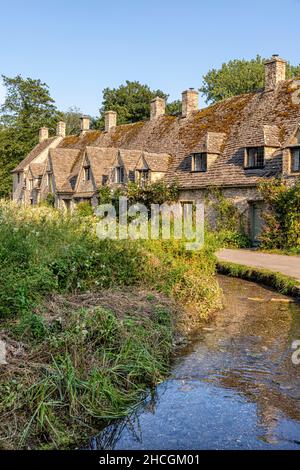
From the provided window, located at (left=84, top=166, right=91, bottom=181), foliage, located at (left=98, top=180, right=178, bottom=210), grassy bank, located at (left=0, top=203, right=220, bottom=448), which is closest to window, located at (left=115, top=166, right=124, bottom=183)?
foliage, located at (left=98, top=180, right=178, bottom=210)

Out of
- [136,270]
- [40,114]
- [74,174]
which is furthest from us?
[40,114]

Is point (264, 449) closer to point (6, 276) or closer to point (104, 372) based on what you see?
point (104, 372)

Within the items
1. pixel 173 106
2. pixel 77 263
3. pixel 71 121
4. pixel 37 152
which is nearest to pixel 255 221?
pixel 77 263

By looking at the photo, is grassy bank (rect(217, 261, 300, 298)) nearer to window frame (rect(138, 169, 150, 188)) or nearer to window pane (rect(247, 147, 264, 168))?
window pane (rect(247, 147, 264, 168))

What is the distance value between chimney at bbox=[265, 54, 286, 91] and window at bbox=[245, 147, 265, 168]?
5.35 metres

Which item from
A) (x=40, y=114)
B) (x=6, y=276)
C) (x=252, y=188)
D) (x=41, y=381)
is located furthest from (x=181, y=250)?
(x=40, y=114)

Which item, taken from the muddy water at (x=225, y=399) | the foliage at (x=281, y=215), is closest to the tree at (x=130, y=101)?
the foliage at (x=281, y=215)

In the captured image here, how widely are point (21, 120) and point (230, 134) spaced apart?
34.9 metres

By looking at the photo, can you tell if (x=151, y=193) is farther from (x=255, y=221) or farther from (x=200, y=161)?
(x=255, y=221)

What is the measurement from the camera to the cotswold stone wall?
79.3 ft

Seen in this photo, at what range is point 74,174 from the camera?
127ft

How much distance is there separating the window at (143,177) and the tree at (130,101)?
29184 millimetres

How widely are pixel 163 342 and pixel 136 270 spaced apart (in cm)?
250

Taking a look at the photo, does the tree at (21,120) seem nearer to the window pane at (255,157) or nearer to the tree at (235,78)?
the tree at (235,78)
